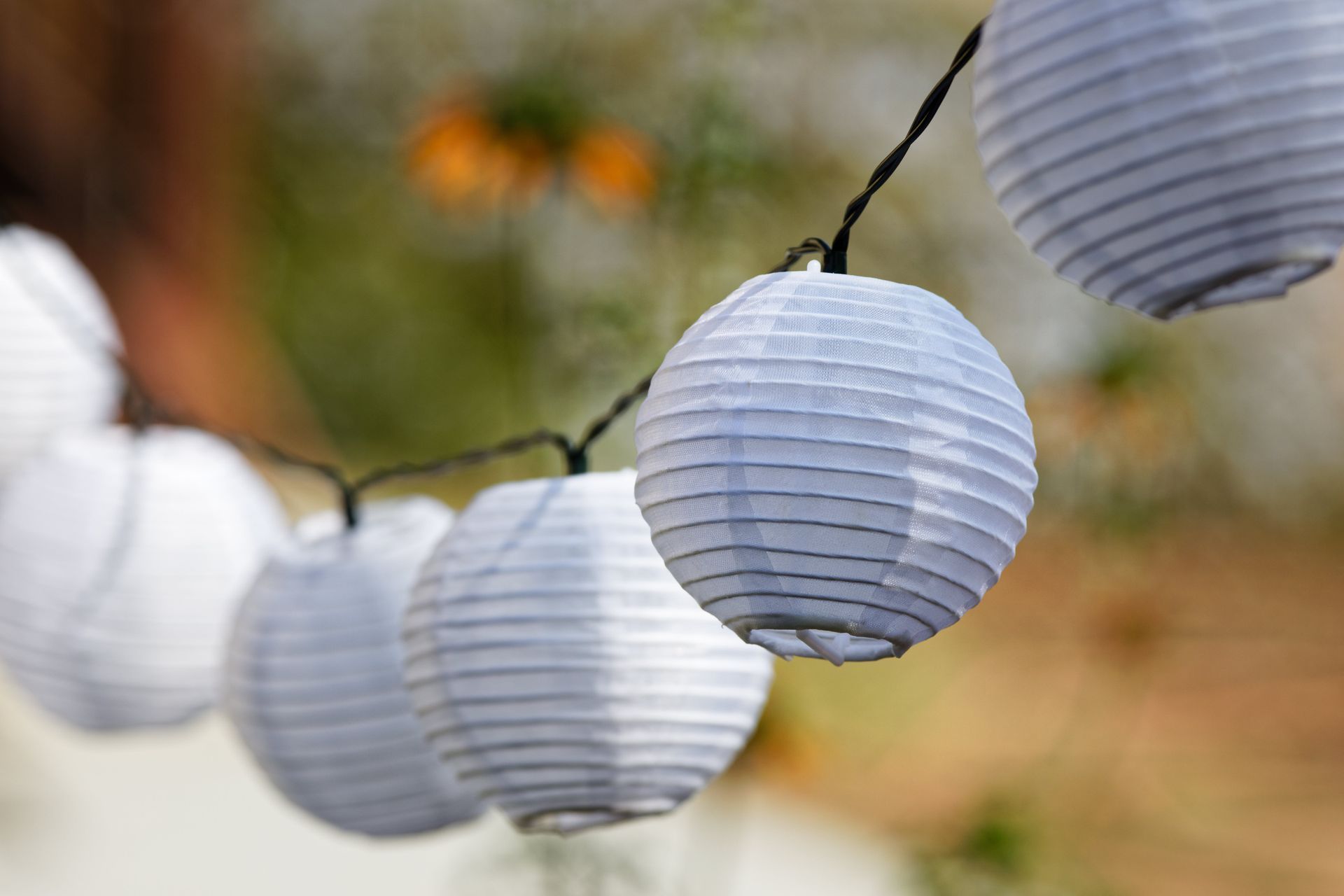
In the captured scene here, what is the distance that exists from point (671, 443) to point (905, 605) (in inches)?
4.3

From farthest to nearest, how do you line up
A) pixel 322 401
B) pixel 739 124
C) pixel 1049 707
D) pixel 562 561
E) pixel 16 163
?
1. pixel 322 401
2. pixel 1049 707
3. pixel 16 163
4. pixel 739 124
5. pixel 562 561

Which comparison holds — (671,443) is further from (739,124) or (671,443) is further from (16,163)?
(16,163)

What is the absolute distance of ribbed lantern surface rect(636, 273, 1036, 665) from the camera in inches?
22.8

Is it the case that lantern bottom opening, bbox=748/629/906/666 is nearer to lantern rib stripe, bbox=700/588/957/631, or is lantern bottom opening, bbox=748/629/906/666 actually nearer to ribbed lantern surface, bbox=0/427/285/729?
lantern rib stripe, bbox=700/588/957/631

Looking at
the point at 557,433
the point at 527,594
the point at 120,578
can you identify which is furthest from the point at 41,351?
the point at 527,594

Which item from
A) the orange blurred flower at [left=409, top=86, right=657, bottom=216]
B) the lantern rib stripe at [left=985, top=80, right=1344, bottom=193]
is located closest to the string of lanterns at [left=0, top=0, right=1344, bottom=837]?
the lantern rib stripe at [left=985, top=80, right=1344, bottom=193]

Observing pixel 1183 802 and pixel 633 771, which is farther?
pixel 1183 802

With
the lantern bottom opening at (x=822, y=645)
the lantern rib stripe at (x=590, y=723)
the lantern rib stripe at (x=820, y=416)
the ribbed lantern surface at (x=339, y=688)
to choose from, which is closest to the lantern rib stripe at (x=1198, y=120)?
the lantern rib stripe at (x=820, y=416)

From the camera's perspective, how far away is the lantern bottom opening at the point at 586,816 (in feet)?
2.54

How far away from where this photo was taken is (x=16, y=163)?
128 inches

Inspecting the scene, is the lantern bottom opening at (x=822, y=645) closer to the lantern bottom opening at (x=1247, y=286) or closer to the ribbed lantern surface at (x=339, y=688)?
the lantern bottom opening at (x=1247, y=286)

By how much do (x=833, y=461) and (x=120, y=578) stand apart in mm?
665

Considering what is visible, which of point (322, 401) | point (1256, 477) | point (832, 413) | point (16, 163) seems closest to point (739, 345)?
point (832, 413)

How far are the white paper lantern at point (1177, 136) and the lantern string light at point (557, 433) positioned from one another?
4 cm
